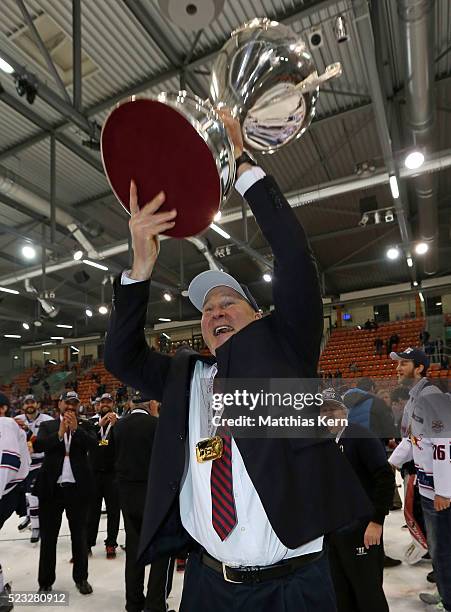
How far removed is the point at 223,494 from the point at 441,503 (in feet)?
7.53

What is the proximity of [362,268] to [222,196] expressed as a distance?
17.6 m

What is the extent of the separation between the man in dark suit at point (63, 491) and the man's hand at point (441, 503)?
293cm

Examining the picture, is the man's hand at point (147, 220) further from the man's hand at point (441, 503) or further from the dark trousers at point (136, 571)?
the man's hand at point (441, 503)

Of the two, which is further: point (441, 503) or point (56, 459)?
point (56, 459)

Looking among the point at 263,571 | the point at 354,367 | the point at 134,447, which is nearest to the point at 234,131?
the point at 263,571

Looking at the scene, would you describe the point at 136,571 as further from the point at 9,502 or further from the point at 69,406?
the point at 69,406

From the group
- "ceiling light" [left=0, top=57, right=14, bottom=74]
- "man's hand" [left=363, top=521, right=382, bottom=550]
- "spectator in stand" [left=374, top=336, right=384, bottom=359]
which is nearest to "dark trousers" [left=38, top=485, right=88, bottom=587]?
"man's hand" [left=363, top=521, right=382, bottom=550]

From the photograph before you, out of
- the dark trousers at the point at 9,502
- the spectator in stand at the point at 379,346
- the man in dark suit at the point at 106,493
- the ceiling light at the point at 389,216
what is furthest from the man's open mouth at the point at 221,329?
the spectator in stand at the point at 379,346

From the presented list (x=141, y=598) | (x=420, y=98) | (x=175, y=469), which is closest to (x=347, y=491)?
(x=175, y=469)

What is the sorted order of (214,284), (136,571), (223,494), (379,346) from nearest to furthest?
(223,494)
(214,284)
(136,571)
(379,346)

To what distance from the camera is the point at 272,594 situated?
115cm

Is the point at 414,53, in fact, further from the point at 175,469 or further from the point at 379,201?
the point at 379,201

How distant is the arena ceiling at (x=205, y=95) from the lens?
17.4ft

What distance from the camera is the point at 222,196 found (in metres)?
1.08
